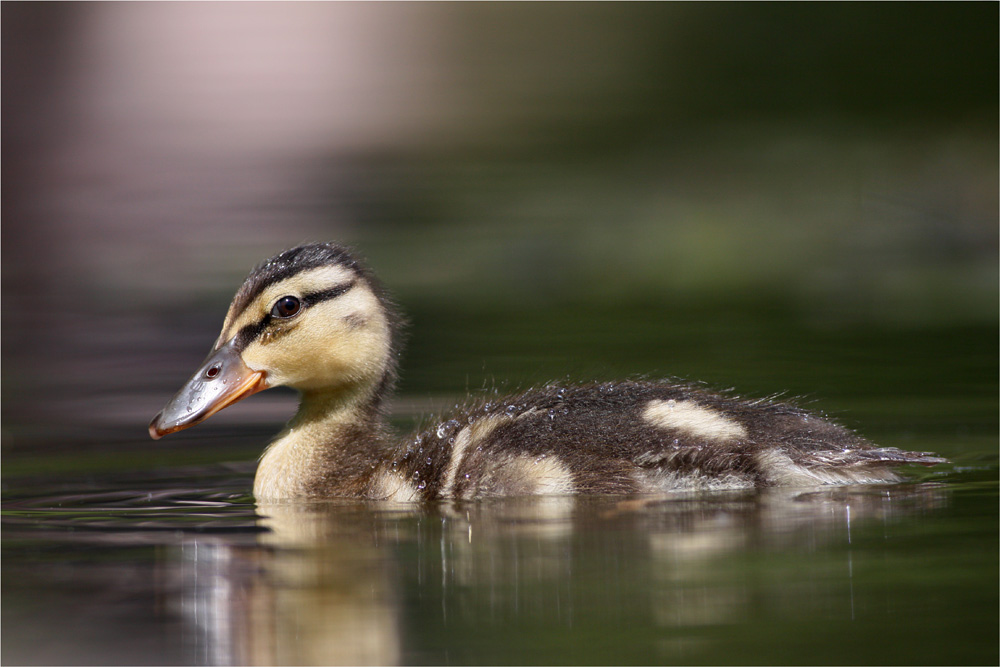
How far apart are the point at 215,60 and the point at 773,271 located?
569 inches

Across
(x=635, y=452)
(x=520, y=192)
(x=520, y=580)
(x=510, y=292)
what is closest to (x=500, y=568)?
(x=520, y=580)

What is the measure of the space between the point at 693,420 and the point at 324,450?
4.27ft

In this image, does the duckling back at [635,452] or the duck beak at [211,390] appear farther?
the duck beak at [211,390]

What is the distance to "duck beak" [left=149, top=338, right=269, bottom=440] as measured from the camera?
534 cm

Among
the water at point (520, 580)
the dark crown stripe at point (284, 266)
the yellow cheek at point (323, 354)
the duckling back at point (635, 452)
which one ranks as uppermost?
the dark crown stripe at point (284, 266)

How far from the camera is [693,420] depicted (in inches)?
195

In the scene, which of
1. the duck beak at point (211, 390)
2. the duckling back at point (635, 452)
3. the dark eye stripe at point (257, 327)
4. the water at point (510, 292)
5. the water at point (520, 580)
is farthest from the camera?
the dark eye stripe at point (257, 327)

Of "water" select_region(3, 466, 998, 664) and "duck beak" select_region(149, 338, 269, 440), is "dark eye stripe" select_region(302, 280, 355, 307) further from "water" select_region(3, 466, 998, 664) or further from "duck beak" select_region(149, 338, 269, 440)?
"water" select_region(3, 466, 998, 664)

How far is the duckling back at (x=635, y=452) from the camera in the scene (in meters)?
4.88

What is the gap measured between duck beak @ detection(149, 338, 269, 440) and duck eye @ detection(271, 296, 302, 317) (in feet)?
0.59

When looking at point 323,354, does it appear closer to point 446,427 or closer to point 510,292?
point 446,427

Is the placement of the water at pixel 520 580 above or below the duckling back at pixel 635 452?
below

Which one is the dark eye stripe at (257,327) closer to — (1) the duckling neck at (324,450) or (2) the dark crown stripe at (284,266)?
(2) the dark crown stripe at (284,266)

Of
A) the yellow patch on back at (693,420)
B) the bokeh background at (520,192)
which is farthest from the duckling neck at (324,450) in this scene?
the yellow patch on back at (693,420)
